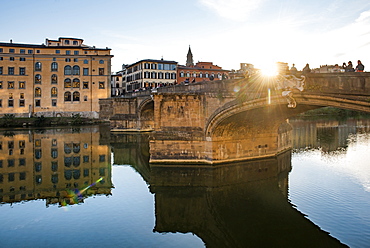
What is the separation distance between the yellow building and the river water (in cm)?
3337

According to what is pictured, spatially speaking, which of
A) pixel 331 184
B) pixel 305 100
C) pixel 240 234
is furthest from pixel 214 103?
pixel 240 234

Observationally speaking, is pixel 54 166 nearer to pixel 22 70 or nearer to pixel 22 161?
pixel 22 161

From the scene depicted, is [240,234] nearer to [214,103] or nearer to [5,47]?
[214,103]

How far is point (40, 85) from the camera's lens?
5766 cm

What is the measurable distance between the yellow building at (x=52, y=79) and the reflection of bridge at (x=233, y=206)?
40.8 m

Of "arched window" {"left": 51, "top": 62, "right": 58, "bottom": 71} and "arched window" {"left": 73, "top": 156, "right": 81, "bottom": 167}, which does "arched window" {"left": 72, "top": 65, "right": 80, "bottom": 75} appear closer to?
"arched window" {"left": 51, "top": 62, "right": 58, "bottom": 71}

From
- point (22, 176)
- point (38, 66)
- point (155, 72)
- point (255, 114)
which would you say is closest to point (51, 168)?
point (22, 176)

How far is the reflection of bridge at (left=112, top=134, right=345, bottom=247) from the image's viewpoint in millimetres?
11281

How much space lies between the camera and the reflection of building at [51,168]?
666 inches

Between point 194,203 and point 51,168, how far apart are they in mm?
12989

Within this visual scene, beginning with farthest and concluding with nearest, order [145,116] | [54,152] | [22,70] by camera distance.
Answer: [22,70] < [145,116] < [54,152]

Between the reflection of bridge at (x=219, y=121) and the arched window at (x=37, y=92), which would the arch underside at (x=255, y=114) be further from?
the arched window at (x=37, y=92)

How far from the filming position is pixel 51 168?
2280cm

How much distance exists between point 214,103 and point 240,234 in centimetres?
1036
